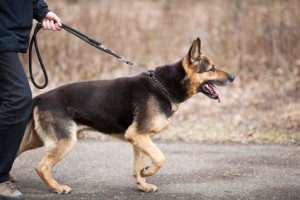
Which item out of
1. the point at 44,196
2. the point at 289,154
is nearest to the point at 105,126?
the point at 44,196

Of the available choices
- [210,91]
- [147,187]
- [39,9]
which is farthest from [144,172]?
[39,9]

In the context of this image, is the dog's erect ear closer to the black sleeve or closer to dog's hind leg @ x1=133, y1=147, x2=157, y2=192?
dog's hind leg @ x1=133, y1=147, x2=157, y2=192

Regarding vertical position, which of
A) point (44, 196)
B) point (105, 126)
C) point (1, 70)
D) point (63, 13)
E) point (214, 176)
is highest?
point (63, 13)

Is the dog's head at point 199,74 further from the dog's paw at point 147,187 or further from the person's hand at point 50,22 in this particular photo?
the person's hand at point 50,22

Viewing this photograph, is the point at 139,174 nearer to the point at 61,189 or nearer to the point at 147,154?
the point at 147,154

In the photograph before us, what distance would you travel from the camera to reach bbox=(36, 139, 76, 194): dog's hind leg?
549 centimetres

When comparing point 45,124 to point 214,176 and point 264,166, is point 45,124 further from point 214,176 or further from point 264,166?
point 264,166

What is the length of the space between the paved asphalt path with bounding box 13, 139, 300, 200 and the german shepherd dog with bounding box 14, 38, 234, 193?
0.29 meters

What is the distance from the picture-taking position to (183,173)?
6383mm

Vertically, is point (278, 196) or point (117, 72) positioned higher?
point (117, 72)

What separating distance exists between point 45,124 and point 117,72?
6.60 meters

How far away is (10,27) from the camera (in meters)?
4.87

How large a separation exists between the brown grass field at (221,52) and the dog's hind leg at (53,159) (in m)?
3.98

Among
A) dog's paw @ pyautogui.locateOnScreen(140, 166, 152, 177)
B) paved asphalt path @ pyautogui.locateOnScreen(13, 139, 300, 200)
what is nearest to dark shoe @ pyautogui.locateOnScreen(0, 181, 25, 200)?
paved asphalt path @ pyautogui.locateOnScreen(13, 139, 300, 200)
